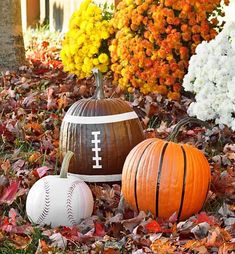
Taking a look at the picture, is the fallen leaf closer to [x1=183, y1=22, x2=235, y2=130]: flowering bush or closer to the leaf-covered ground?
the leaf-covered ground

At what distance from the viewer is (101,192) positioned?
4434mm

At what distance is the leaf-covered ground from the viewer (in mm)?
3643

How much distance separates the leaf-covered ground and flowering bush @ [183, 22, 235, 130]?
6.0 inches

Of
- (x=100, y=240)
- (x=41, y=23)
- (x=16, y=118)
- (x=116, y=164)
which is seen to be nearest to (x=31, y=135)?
(x=16, y=118)

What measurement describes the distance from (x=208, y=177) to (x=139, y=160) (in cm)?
39

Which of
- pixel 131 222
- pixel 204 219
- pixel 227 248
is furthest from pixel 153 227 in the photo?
pixel 227 248

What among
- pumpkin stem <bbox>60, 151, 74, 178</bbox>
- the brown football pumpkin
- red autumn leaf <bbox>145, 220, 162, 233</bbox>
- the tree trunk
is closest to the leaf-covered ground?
red autumn leaf <bbox>145, 220, 162, 233</bbox>

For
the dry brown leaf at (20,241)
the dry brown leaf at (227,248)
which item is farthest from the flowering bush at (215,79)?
the dry brown leaf at (20,241)

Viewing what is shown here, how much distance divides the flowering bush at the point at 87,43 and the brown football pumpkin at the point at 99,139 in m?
3.04

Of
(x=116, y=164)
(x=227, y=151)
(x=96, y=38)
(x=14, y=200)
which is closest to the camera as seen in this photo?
(x=14, y=200)

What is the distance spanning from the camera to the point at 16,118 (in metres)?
6.39

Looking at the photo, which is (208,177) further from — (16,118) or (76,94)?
(76,94)

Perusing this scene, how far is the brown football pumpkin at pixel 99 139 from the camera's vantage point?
4.59m

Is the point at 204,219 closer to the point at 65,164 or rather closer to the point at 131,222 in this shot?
the point at 131,222
